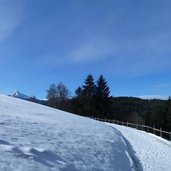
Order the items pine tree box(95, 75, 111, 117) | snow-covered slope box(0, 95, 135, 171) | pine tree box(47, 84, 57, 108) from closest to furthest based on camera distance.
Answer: snow-covered slope box(0, 95, 135, 171) → pine tree box(95, 75, 111, 117) → pine tree box(47, 84, 57, 108)

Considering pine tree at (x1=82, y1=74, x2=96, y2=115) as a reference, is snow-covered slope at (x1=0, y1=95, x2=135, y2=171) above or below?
below

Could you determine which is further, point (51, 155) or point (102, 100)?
point (102, 100)

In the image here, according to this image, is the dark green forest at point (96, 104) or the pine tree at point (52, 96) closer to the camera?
the dark green forest at point (96, 104)

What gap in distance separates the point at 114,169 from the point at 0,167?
183 inches

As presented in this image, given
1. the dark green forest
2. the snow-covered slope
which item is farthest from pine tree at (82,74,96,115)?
the snow-covered slope

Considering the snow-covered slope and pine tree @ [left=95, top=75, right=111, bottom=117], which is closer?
the snow-covered slope

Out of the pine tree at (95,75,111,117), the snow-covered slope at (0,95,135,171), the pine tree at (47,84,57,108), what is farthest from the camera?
the pine tree at (47,84,57,108)

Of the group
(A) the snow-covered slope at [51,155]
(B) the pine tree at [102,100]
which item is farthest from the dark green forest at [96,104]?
(A) the snow-covered slope at [51,155]

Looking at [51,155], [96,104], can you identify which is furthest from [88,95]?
[51,155]

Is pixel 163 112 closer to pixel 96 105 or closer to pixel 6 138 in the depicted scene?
pixel 96 105

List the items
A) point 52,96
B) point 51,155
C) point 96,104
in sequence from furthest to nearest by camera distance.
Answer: point 52,96 < point 96,104 < point 51,155

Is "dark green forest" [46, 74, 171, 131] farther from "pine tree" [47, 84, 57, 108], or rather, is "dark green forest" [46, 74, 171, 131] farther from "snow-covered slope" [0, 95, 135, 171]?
"snow-covered slope" [0, 95, 135, 171]

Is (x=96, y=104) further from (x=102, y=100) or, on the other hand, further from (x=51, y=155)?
(x=51, y=155)

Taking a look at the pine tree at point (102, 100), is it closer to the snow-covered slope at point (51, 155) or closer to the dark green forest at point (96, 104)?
the dark green forest at point (96, 104)
